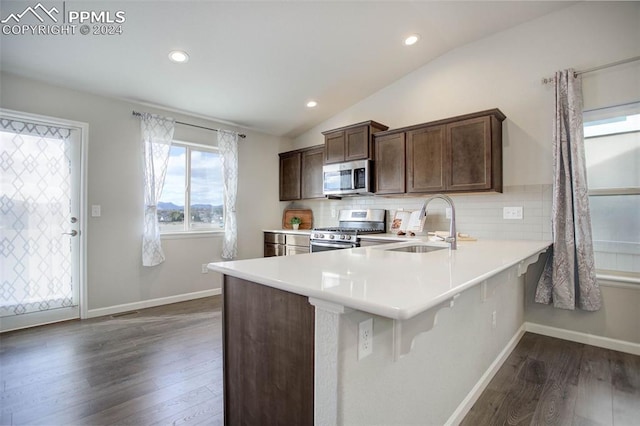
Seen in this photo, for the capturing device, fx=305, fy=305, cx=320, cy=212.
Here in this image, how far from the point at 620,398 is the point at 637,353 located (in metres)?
0.96

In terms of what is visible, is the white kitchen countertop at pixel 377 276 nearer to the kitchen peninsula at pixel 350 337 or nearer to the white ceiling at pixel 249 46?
the kitchen peninsula at pixel 350 337

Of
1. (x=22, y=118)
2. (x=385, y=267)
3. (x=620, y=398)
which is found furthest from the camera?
(x=22, y=118)

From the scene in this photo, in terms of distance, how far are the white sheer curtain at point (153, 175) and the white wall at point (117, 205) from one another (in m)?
0.09

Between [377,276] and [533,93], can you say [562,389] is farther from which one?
[533,93]

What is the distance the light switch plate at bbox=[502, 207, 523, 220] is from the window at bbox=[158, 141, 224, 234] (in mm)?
3631

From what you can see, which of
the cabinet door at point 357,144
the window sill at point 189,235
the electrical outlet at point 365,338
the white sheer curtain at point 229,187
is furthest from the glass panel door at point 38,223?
the electrical outlet at point 365,338

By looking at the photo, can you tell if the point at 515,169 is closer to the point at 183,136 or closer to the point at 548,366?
the point at 548,366

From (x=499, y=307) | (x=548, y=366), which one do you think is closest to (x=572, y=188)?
(x=499, y=307)

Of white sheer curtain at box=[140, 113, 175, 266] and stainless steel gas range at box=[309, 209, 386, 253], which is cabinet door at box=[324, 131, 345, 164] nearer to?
stainless steel gas range at box=[309, 209, 386, 253]

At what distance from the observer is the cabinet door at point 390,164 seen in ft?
11.6

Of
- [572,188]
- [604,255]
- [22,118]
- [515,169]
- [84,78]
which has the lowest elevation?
[604,255]

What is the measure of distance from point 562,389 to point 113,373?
3.06 meters

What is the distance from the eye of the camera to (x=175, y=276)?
4016mm

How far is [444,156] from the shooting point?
3.18 meters
